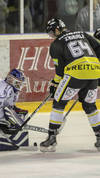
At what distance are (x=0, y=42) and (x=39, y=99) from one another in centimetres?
86

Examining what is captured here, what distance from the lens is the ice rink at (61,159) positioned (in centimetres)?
625

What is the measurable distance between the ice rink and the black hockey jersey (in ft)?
2.28

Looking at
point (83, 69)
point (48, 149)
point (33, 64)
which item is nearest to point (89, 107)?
point (83, 69)

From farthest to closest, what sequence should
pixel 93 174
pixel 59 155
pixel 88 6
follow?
pixel 88 6
pixel 59 155
pixel 93 174

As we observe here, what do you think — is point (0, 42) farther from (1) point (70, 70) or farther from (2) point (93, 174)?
(2) point (93, 174)

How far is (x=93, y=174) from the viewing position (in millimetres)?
6195

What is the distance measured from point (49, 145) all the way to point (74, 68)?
2.37 ft

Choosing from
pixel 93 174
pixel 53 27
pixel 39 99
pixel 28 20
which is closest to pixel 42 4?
pixel 28 20

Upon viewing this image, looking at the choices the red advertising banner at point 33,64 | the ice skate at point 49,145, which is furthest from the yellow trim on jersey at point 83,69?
the red advertising banner at point 33,64

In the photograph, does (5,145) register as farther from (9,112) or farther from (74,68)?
(74,68)

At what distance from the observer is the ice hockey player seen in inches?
282

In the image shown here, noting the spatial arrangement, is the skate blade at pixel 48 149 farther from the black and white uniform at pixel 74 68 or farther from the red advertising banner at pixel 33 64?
the red advertising banner at pixel 33 64

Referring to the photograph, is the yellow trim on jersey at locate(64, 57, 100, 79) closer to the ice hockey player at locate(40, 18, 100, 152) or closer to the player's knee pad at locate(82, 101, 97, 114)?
the ice hockey player at locate(40, 18, 100, 152)

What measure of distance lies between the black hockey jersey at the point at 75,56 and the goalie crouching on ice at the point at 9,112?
0.40 m
